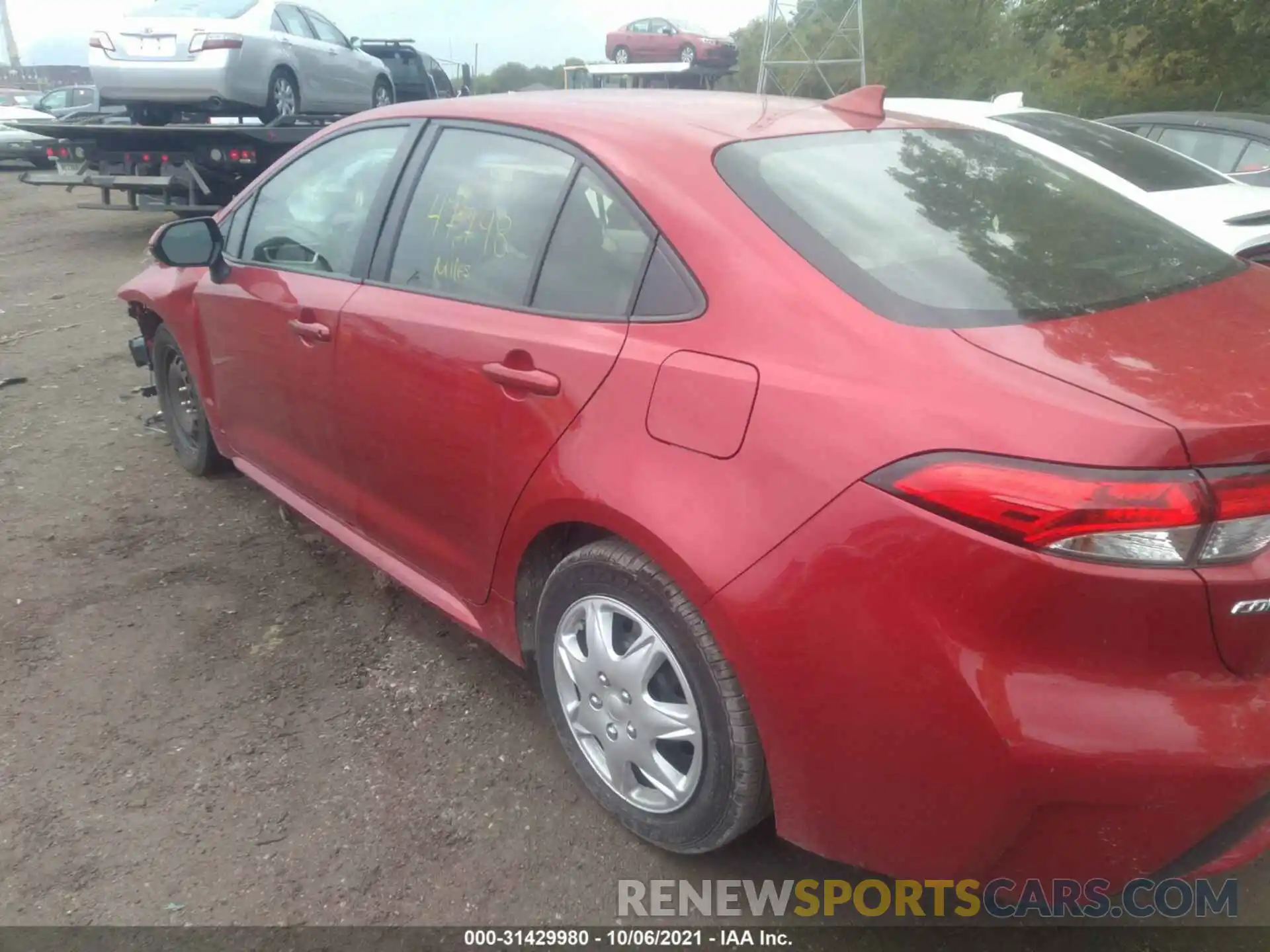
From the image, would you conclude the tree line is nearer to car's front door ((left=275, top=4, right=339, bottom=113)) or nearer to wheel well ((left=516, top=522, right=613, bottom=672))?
car's front door ((left=275, top=4, right=339, bottom=113))

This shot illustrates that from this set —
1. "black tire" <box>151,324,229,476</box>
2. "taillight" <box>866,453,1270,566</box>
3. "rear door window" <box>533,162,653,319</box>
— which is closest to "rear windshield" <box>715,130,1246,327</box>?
"rear door window" <box>533,162,653,319</box>

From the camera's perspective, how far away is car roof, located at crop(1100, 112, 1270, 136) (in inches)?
267

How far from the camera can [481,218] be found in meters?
2.65

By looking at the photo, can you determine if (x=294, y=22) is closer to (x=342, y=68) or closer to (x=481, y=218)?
(x=342, y=68)

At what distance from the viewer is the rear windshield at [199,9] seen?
32.3 ft

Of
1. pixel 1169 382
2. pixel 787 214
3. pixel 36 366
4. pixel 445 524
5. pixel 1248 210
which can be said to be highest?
pixel 787 214

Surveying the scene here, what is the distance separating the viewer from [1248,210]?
516 centimetres

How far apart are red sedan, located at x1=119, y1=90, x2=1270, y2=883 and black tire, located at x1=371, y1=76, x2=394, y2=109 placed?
11258 mm

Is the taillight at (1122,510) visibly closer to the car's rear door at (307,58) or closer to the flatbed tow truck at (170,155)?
the flatbed tow truck at (170,155)

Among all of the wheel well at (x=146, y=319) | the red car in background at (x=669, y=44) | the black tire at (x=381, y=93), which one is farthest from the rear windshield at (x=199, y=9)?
the red car in background at (x=669, y=44)

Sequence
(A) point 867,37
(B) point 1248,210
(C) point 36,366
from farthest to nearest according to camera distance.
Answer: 1. (A) point 867,37
2. (C) point 36,366
3. (B) point 1248,210

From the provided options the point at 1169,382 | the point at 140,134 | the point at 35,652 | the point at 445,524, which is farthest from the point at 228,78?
the point at 1169,382

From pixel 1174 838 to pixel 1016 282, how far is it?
1059mm

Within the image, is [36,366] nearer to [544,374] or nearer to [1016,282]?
[544,374]
